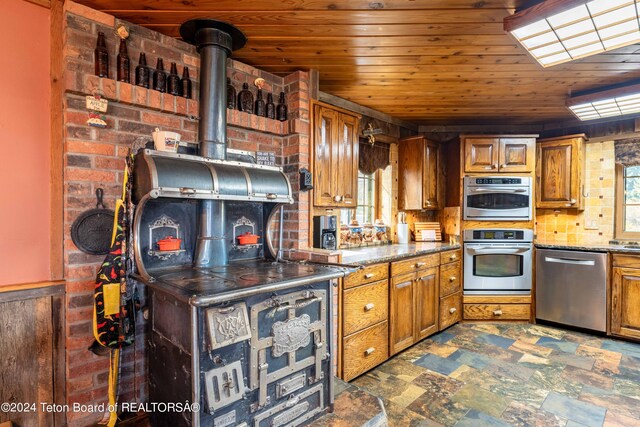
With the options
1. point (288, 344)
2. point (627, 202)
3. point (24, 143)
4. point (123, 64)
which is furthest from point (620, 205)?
point (24, 143)

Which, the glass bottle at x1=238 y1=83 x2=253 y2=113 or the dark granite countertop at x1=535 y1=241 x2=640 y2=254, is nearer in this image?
the glass bottle at x1=238 y1=83 x2=253 y2=113

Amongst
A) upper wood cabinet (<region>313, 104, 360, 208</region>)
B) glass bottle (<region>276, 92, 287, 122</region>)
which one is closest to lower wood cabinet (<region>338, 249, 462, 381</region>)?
upper wood cabinet (<region>313, 104, 360, 208</region>)

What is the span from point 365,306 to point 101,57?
231 cm

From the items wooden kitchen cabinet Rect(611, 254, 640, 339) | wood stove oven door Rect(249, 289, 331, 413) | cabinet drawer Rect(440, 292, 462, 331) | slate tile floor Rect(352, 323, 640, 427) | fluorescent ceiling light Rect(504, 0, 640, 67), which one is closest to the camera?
wood stove oven door Rect(249, 289, 331, 413)

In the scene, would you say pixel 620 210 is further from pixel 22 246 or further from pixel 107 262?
pixel 22 246

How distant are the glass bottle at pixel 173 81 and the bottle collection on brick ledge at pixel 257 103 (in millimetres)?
346

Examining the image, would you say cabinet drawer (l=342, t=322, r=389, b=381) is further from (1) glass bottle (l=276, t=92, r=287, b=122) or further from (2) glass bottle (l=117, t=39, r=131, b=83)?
(2) glass bottle (l=117, t=39, r=131, b=83)

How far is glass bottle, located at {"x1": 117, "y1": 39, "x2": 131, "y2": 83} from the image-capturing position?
70.5 inches

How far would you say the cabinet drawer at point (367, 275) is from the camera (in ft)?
7.83

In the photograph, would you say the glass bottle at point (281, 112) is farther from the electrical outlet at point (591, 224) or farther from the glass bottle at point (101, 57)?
the electrical outlet at point (591, 224)

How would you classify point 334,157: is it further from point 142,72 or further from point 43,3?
point 43,3

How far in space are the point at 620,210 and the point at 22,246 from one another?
5466mm

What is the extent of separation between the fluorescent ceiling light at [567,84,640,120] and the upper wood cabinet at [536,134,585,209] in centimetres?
40

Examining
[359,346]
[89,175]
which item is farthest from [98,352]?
[359,346]
